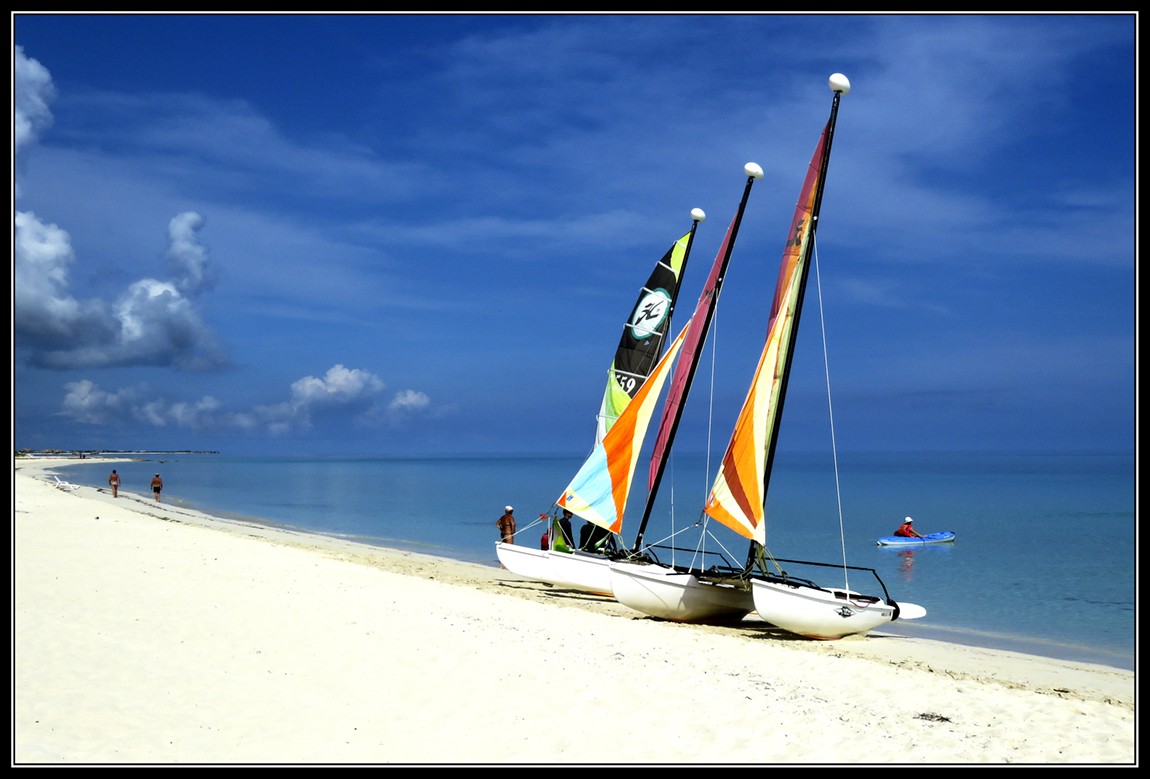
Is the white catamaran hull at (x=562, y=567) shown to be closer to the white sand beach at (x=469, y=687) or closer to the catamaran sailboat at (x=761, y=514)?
the catamaran sailboat at (x=761, y=514)

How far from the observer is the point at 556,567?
1831cm

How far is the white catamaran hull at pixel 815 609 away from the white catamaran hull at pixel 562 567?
Answer: 417 centimetres

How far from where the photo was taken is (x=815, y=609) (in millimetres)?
13523

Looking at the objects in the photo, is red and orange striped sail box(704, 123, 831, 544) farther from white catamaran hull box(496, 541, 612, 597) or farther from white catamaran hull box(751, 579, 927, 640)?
white catamaran hull box(496, 541, 612, 597)

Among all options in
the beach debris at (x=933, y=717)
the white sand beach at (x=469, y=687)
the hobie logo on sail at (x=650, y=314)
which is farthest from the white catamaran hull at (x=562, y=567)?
Answer: the beach debris at (x=933, y=717)

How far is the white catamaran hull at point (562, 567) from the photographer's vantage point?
58.1 feet

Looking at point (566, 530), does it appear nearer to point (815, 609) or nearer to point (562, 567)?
point (562, 567)

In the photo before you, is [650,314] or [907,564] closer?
[650,314]

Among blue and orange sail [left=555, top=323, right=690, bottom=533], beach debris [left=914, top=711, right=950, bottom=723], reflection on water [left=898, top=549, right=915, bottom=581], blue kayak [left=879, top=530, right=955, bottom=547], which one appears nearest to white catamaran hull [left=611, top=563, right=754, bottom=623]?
blue and orange sail [left=555, top=323, right=690, bottom=533]

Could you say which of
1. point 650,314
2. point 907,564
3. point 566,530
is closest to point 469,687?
point 566,530

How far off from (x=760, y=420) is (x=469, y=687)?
298 inches

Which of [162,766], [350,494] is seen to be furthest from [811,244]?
[350,494]

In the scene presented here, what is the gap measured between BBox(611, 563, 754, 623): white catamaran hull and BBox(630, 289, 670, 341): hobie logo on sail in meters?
6.89

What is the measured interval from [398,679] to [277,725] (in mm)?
1727
